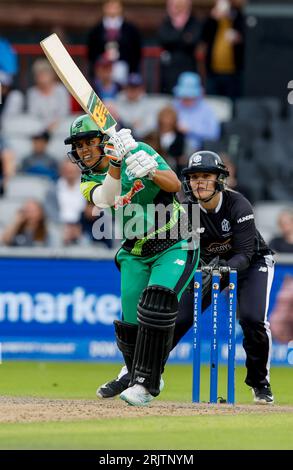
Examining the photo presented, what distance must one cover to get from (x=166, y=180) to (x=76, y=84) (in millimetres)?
981

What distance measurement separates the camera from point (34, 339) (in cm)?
1451

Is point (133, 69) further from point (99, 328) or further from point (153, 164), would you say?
point (153, 164)

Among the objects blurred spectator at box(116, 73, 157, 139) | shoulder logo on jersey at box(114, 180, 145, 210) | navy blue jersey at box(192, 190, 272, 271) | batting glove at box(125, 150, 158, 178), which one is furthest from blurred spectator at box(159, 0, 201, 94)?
batting glove at box(125, 150, 158, 178)

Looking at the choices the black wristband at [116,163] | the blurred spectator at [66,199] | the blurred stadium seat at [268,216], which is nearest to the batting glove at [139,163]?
the black wristband at [116,163]

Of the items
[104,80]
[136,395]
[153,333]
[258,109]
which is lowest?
[136,395]

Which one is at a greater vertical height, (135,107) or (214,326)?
(135,107)

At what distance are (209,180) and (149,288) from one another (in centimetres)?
118

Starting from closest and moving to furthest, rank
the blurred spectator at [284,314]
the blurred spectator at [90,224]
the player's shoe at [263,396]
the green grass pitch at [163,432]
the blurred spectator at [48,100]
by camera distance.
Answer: the green grass pitch at [163,432] → the player's shoe at [263,396] → the blurred spectator at [284,314] → the blurred spectator at [90,224] → the blurred spectator at [48,100]

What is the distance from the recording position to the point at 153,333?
9.01 meters

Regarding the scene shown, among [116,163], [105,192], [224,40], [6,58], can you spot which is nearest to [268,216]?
[224,40]

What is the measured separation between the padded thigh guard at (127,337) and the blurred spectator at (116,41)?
8865mm

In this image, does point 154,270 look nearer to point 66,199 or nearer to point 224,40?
point 66,199

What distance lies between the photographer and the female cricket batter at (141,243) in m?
8.99

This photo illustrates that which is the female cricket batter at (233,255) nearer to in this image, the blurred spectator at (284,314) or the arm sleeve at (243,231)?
the arm sleeve at (243,231)
